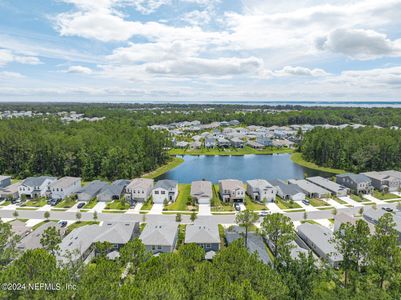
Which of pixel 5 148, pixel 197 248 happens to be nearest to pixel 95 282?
pixel 197 248

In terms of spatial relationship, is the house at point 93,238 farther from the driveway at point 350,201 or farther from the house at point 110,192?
the driveway at point 350,201

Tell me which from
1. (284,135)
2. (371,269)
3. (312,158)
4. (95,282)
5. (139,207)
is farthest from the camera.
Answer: (284,135)

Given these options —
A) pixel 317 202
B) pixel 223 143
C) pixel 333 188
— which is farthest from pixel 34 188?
pixel 223 143

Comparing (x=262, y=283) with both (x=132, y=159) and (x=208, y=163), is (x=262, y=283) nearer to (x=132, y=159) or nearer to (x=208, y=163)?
(x=132, y=159)

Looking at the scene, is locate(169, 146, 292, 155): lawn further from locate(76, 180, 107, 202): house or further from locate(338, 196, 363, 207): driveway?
locate(338, 196, 363, 207): driveway

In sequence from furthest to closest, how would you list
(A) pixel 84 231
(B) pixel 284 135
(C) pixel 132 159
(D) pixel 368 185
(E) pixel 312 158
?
(B) pixel 284 135 < (E) pixel 312 158 < (C) pixel 132 159 < (D) pixel 368 185 < (A) pixel 84 231

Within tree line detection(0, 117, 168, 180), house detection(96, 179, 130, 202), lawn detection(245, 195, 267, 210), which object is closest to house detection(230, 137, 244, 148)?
tree line detection(0, 117, 168, 180)

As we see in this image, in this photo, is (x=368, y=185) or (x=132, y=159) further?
(x=132, y=159)
